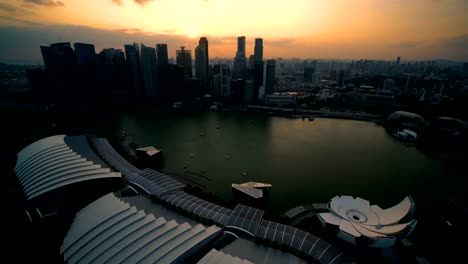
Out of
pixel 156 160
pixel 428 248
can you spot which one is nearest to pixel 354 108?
pixel 428 248

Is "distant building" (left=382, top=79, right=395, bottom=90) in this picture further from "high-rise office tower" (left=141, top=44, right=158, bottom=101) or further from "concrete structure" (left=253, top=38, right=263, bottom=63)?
"high-rise office tower" (left=141, top=44, right=158, bottom=101)

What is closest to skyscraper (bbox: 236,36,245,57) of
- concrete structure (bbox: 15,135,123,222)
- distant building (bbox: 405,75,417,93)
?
distant building (bbox: 405,75,417,93)

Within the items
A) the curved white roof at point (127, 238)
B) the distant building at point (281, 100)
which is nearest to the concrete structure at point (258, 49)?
the distant building at point (281, 100)

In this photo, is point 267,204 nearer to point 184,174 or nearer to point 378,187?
point 184,174

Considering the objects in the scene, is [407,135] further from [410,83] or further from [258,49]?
[258,49]

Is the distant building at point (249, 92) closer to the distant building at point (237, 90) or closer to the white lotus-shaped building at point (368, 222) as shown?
the distant building at point (237, 90)
